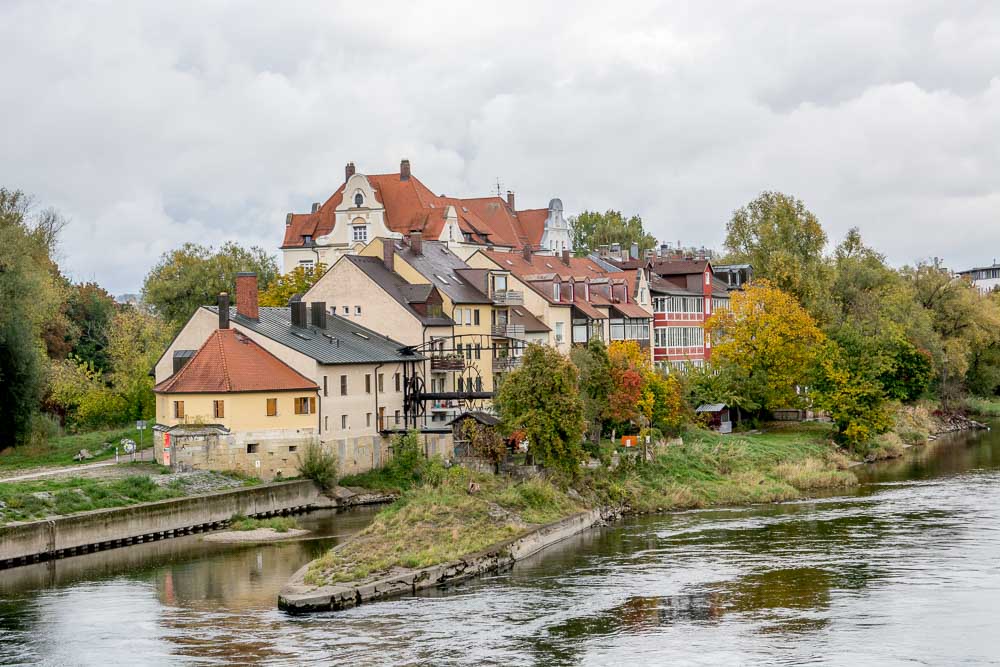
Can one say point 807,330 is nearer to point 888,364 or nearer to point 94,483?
point 888,364

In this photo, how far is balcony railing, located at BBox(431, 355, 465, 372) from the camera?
237 feet

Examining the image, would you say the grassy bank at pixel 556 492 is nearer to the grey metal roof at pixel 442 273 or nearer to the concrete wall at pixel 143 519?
the concrete wall at pixel 143 519

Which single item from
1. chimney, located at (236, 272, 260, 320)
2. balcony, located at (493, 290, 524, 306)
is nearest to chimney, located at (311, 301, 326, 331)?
chimney, located at (236, 272, 260, 320)

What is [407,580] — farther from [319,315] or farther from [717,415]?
[717,415]

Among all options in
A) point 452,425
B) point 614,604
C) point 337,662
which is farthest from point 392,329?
point 337,662

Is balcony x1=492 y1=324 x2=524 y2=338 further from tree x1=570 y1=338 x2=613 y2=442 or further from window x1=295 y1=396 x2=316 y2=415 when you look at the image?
window x1=295 y1=396 x2=316 y2=415

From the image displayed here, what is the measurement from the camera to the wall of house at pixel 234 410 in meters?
60.8

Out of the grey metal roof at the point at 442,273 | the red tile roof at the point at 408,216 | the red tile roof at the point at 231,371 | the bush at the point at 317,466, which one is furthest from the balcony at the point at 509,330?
the red tile roof at the point at 408,216

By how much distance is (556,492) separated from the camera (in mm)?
56188

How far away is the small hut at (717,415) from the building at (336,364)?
20.1 metres

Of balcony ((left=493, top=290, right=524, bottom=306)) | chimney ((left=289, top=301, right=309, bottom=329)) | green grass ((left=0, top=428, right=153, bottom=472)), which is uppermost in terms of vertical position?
balcony ((left=493, top=290, right=524, bottom=306))

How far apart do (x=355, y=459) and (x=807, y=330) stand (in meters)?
33.5

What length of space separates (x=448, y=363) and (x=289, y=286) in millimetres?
22418

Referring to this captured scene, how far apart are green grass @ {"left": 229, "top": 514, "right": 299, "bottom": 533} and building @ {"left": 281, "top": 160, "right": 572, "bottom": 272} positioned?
48.6 metres
